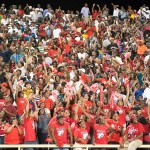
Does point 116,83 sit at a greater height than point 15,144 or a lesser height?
greater

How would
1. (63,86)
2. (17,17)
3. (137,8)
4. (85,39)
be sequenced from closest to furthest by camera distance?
(63,86) < (85,39) < (17,17) < (137,8)

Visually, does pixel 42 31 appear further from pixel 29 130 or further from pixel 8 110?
pixel 29 130

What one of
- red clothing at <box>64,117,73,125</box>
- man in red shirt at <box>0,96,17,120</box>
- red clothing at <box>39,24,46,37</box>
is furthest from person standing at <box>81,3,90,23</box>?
red clothing at <box>64,117,73,125</box>

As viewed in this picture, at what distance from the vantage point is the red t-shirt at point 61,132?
48.0 ft

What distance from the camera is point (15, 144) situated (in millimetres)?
14508

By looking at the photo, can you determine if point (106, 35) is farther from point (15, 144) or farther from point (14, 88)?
point (15, 144)

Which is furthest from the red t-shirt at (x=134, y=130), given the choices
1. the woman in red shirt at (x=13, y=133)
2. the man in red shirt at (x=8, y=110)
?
the man in red shirt at (x=8, y=110)

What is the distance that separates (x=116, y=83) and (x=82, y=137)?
4.55 metres

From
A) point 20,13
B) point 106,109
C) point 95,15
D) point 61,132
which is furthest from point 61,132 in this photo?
point 95,15

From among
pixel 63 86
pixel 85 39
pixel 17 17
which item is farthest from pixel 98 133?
pixel 17 17

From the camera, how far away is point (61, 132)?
1466cm

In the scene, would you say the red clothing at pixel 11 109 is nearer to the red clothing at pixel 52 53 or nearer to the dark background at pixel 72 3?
the red clothing at pixel 52 53

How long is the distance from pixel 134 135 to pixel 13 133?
9.18 ft

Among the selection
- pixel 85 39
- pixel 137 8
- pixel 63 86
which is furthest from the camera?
pixel 137 8
